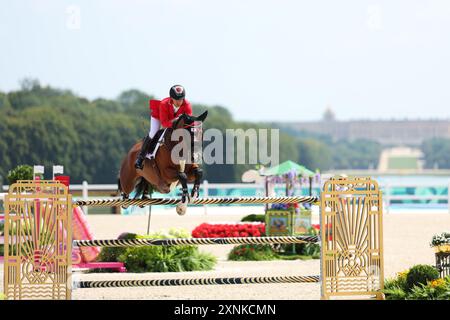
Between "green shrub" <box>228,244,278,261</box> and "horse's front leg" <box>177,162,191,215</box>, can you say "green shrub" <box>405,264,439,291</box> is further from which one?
"green shrub" <box>228,244,278,261</box>

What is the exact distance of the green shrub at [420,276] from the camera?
357 inches

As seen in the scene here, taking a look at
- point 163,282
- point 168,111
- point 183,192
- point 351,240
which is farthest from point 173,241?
point 351,240

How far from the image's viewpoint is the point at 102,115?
3027 inches

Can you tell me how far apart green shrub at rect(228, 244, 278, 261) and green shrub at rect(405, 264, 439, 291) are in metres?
5.87

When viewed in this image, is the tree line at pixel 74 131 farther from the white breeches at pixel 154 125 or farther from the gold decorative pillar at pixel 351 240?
the gold decorative pillar at pixel 351 240

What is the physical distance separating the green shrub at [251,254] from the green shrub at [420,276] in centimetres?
587

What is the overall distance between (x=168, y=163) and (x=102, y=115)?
223ft

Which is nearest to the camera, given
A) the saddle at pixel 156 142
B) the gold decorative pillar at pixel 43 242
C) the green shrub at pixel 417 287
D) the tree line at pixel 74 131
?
the gold decorative pillar at pixel 43 242

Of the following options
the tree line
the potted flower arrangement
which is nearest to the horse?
the potted flower arrangement

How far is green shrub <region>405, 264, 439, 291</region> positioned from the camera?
9078 millimetres

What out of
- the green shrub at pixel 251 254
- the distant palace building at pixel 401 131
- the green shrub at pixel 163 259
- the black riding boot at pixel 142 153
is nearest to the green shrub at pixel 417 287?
the black riding boot at pixel 142 153

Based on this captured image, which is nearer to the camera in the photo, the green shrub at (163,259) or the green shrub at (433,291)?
the green shrub at (433,291)
